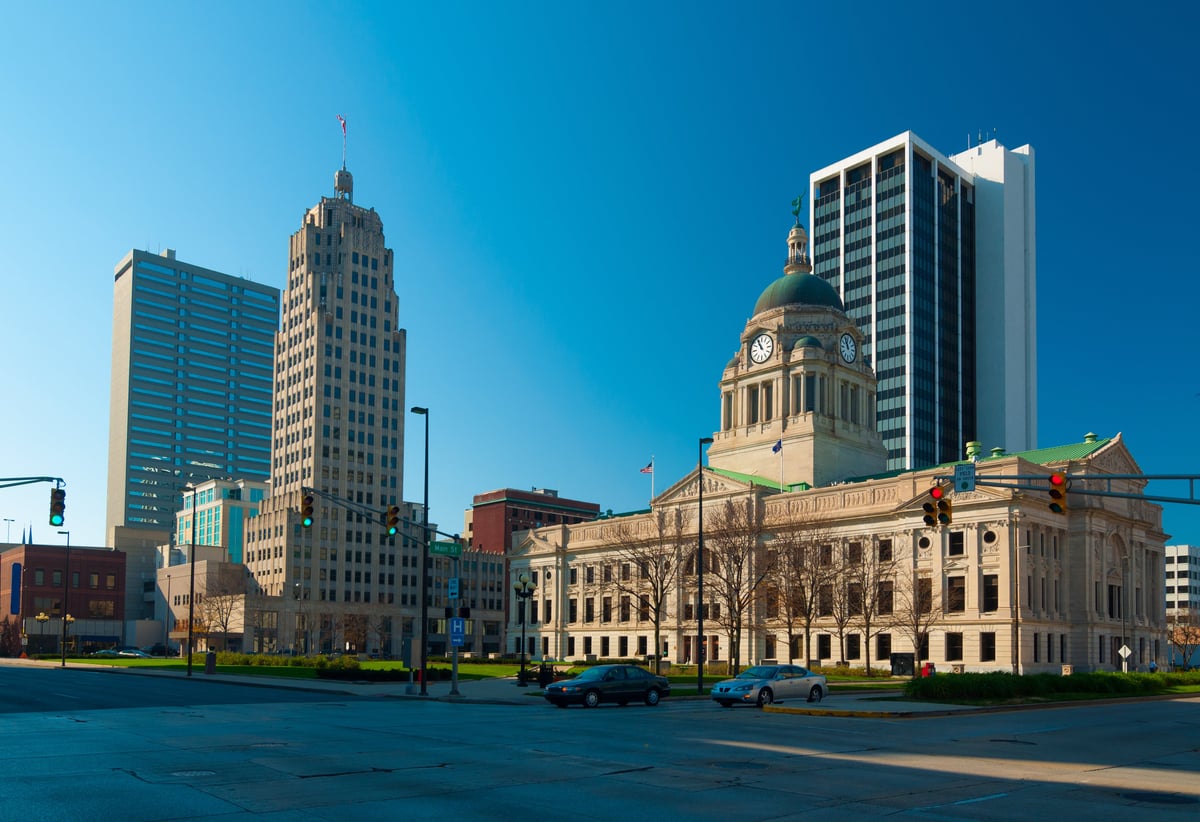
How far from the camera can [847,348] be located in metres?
116

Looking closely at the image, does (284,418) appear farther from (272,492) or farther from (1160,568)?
(1160,568)

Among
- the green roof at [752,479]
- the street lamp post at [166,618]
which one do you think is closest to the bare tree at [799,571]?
the green roof at [752,479]

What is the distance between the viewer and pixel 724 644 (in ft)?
345

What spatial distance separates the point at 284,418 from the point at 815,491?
9094 cm

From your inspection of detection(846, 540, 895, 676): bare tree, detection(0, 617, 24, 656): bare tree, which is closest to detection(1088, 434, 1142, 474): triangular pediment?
detection(846, 540, 895, 676): bare tree

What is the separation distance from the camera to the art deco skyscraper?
489 ft

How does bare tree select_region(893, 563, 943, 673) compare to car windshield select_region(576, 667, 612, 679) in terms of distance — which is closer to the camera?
car windshield select_region(576, 667, 612, 679)

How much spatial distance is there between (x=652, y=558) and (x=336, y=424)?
7171 cm

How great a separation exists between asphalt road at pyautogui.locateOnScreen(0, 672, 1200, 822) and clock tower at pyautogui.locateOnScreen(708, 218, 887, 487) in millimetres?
75283

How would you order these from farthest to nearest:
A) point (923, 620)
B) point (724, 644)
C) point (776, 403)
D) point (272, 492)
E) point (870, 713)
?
point (272, 492)
point (776, 403)
point (724, 644)
point (923, 620)
point (870, 713)

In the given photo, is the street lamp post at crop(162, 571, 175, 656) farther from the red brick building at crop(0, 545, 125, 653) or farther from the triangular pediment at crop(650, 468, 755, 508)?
the triangular pediment at crop(650, 468, 755, 508)

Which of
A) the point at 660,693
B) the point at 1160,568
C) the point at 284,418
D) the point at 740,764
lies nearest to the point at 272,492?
the point at 284,418

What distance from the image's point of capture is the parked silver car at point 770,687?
3950 cm

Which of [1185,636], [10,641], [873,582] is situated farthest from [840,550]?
[10,641]
